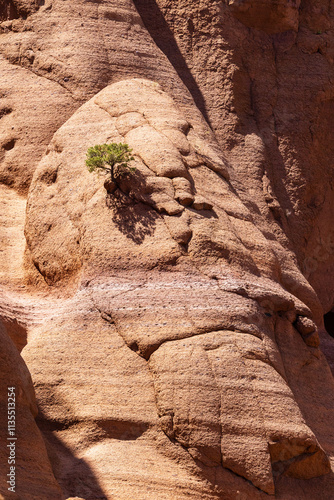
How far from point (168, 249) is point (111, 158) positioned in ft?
4.35

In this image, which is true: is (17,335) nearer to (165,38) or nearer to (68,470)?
(68,470)

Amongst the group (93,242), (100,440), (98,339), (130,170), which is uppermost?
(130,170)

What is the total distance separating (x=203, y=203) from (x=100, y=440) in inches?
128

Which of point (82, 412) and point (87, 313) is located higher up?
point (87, 313)

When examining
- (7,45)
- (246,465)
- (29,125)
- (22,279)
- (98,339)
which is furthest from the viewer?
(7,45)

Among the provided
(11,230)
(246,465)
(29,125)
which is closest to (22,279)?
(11,230)

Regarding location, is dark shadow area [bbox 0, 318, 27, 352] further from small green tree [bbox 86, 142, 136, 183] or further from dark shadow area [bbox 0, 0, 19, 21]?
dark shadow area [bbox 0, 0, 19, 21]

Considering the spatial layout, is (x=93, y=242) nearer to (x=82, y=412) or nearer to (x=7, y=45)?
(x=82, y=412)

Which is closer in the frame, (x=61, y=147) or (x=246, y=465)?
(x=246, y=465)

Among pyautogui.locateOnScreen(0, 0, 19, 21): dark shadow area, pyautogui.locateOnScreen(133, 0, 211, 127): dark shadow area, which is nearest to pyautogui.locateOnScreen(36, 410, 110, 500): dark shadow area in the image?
pyautogui.locateOnScreen(133, 0, 211, 127): dark shadow area

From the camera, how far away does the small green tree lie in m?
9.09

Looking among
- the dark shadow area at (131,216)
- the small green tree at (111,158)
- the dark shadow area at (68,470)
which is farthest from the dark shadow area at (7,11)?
the dark shadow area at (68,470)

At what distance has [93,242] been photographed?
29.6 feet

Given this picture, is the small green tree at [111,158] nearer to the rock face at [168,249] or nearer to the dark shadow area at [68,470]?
the rock face at [168,249]
